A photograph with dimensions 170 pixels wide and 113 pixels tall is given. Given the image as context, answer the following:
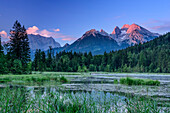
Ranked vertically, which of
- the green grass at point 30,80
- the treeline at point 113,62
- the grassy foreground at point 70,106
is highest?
the treeline at point 113,62

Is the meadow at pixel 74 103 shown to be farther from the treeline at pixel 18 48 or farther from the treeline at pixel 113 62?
the treeline at pixel 113 62

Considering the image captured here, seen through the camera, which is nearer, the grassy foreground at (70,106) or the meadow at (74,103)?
the grassy foreground at (70,106)

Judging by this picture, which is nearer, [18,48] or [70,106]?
[70,106]

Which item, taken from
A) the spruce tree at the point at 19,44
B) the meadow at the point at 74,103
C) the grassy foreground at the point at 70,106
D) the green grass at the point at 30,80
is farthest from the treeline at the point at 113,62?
the grassy foreground at the point at 70,106

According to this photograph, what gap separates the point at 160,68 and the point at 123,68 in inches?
954

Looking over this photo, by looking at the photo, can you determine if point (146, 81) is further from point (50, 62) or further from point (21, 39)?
point (50, 62)

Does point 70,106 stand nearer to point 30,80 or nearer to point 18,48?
point 30,80

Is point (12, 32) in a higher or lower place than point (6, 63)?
higher

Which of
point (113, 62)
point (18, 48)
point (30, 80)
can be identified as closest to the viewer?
Answer: point (30, 80)

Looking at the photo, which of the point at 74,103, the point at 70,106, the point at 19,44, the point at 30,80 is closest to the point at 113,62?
the point at 19,44

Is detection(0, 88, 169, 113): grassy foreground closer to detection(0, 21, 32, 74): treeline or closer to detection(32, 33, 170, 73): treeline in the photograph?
detection(0, 21, 32, 74): treeline

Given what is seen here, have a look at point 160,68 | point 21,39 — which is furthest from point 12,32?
point 160,68

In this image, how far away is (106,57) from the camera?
15550cm

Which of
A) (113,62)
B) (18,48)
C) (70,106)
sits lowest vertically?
(70,106)
